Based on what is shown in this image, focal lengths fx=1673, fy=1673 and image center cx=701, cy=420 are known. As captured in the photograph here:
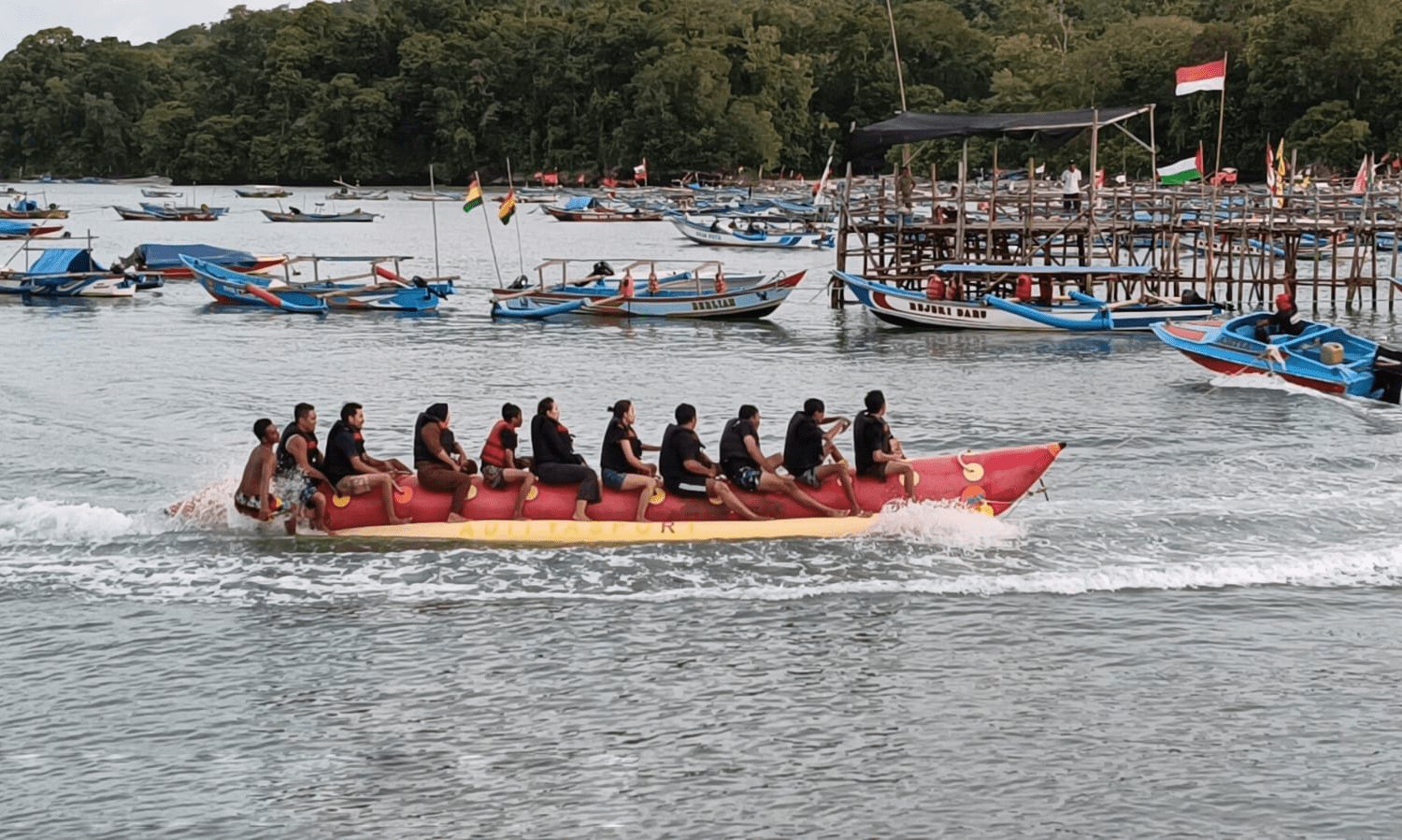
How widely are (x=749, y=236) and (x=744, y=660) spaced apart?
70.7 m

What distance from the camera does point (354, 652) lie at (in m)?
16.4

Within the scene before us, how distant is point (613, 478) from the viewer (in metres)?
19.8

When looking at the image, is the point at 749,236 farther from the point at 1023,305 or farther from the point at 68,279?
the point at 1023,305

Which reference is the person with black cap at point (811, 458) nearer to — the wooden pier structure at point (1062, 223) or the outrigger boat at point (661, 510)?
the outrigger boat at point (661, 510)

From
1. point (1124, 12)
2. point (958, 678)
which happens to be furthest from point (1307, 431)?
point (1124, 12)

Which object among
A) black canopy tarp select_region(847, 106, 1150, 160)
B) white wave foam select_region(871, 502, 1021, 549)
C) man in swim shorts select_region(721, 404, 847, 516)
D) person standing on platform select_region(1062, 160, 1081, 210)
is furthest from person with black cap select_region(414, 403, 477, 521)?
person standing on platform select_region(1062, 160, 1081, 210)

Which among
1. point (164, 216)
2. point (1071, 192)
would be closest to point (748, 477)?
point (1071, 192)

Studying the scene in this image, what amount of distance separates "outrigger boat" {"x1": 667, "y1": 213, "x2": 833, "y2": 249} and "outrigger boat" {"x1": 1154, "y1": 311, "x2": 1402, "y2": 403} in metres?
51.4

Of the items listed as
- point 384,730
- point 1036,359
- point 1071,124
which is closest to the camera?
point 384,730

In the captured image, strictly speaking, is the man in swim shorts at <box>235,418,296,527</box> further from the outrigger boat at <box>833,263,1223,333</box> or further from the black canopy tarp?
the black canopy tarp

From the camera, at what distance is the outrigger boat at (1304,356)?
2997 cm

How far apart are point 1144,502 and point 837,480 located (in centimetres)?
495

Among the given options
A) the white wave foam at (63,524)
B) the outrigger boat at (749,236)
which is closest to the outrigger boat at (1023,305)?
the white wave foam at (63,524)

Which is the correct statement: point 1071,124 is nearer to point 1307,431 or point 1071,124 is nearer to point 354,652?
point 1307,431
